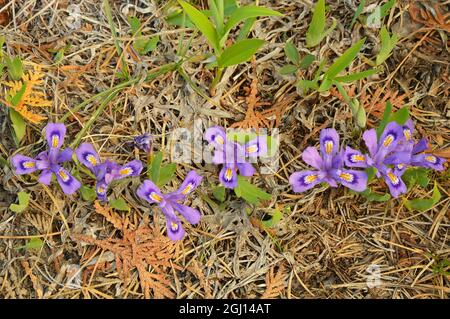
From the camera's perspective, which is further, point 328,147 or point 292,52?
point 292,52

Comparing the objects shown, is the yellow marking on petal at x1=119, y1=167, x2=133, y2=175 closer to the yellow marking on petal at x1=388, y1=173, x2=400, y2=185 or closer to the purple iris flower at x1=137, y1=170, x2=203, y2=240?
the purple iris flower at x1=137, y1=170, x2=203, y2=240

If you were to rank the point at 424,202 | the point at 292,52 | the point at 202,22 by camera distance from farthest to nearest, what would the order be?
the point at 292,52, the point at 424,202, the point at 202,22

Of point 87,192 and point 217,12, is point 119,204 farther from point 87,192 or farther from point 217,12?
point 217,12

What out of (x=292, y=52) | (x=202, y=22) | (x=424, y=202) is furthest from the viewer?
(x=292, y=52)

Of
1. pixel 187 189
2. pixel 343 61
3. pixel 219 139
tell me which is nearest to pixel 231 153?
pixel 219 139

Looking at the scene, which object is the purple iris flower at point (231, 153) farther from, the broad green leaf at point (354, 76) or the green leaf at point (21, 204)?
the green leaf at point (21, 204)

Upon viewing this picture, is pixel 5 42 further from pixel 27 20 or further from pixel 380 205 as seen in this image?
pixel 380 205

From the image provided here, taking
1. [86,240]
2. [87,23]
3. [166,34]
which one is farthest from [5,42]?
[86,240]
